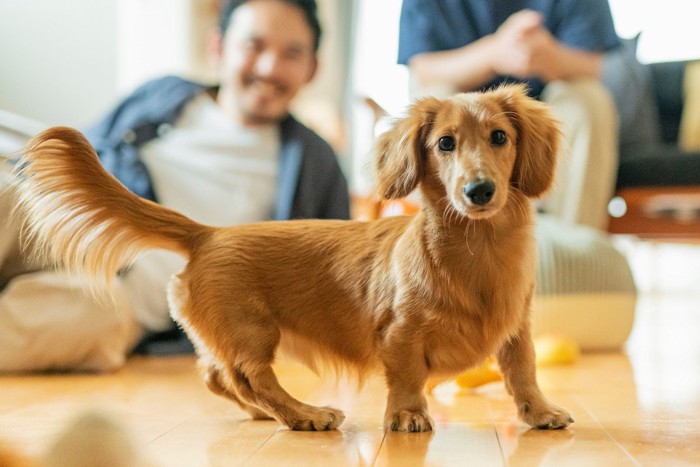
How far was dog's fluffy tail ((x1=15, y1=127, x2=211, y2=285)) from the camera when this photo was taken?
1501 mm

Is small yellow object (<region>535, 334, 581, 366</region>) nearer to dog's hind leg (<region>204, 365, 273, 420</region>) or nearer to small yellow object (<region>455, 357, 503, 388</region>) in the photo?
A: small yellow object (<region>455, 357, 503, 388</region>)

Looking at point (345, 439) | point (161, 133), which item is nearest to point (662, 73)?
point (161, 133)

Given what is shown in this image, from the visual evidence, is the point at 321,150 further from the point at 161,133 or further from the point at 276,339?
the point at 276,339

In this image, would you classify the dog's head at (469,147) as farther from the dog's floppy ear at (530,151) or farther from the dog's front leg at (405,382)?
the dog's front leg at (405,382)

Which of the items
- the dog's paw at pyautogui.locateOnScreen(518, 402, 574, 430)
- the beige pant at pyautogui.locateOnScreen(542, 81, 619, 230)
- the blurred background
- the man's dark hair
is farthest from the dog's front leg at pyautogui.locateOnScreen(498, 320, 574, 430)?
the man's dark hair

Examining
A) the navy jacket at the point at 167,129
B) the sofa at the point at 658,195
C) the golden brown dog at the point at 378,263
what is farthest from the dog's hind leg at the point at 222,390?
the sofa at the point at 658,195

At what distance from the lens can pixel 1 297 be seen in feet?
7.47

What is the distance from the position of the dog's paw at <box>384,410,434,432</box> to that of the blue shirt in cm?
149

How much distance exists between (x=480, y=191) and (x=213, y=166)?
1.84 m

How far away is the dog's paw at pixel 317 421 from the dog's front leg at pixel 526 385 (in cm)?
36

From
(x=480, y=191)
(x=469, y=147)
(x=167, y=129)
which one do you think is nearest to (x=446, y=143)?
(x=469, y=147)

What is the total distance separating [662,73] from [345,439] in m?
3.39

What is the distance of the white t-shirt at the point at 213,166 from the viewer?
296 cm

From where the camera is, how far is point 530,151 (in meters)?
1.54
